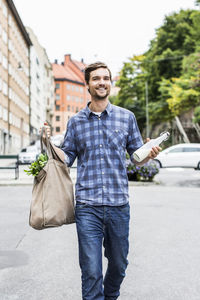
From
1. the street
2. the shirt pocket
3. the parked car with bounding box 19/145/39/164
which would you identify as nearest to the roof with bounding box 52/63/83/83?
the parked car with bounding box 19/145/39/164

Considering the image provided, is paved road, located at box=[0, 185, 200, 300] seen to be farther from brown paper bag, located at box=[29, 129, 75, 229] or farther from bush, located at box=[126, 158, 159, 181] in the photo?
bush, located at box=[126, 158, 159, 181]

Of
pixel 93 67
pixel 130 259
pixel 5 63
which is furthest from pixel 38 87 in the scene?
pixel 93 67

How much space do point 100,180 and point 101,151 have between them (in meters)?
0.21

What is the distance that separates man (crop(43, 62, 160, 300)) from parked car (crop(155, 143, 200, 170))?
23.2 meters

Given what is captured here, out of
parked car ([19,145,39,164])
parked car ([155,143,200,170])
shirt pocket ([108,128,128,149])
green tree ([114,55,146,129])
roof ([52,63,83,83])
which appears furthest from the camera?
roof ([52,63,83,83])

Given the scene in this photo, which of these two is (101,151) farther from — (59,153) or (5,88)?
(5,88)

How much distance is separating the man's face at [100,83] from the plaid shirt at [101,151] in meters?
0.12

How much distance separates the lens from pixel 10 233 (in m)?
7.00

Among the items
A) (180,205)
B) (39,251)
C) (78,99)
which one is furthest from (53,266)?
(78,99)

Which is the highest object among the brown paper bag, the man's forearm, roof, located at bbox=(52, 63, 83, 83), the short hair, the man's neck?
roof, located at bbox=(52, 63, 83, 83)

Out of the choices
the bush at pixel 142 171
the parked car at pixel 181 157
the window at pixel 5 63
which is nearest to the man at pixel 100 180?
the bush at pixel 142 171

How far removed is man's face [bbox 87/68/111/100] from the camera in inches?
127

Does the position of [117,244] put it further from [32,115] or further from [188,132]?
[32,115]

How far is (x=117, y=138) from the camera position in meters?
3.22
